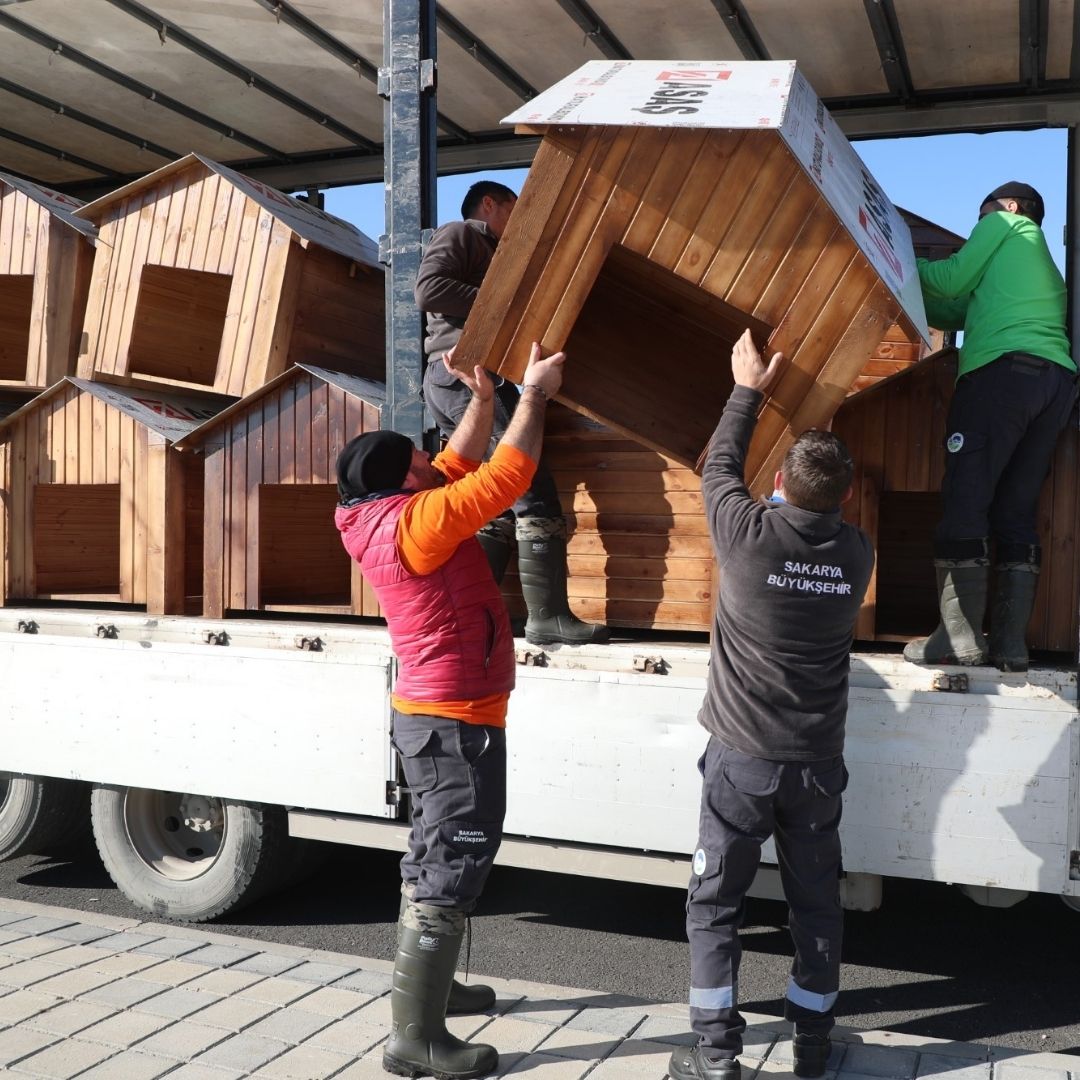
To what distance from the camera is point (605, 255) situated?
337cm

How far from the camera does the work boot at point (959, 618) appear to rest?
145 inches

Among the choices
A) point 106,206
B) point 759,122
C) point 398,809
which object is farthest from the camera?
point 106,206

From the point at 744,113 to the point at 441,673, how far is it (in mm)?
1777

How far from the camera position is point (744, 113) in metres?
3.03

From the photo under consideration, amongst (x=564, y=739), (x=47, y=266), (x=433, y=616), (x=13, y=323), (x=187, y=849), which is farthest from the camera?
(x=13, y=323)

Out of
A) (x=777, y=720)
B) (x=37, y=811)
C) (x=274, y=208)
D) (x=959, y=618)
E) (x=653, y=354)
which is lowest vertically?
(x=37, y=811)

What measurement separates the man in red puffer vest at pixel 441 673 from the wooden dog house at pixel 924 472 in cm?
135

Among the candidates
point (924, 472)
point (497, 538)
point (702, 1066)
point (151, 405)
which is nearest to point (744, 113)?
point (924, 472)

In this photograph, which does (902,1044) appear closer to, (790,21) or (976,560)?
(976,560)

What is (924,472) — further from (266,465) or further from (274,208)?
(274,208)

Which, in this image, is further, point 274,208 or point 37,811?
point 274,208

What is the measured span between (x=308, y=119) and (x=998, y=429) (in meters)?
4.12

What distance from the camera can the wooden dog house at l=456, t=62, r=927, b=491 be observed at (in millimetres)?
3164

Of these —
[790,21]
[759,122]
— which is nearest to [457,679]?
[759,122]
